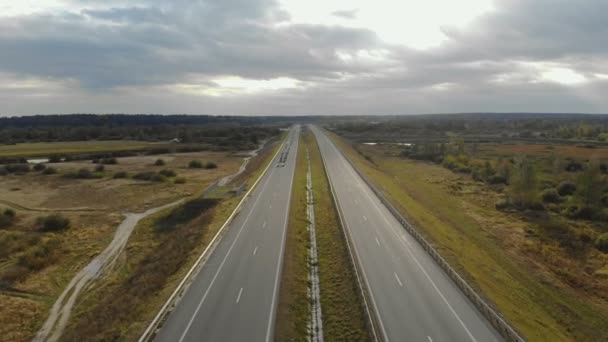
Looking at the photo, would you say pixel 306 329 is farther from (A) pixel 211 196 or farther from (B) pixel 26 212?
(B) pixel 26 212

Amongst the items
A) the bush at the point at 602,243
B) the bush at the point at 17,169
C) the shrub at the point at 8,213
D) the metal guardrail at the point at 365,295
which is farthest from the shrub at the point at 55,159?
the bush at the point at 602,243

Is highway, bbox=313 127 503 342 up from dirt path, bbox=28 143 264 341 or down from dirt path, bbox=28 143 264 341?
up

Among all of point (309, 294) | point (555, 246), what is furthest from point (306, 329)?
point (555, 246)

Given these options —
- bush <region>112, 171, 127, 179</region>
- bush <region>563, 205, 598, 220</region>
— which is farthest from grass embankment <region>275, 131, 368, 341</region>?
bush <region>112, 171, 127, 179</region>

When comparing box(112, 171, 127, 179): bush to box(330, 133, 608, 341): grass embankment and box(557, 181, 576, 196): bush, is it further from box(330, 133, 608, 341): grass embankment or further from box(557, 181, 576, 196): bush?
box(557, 181, 576, 196): bush

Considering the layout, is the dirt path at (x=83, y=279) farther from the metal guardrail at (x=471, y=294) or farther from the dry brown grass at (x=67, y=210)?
the metal guardrail at (x=471, y=294)

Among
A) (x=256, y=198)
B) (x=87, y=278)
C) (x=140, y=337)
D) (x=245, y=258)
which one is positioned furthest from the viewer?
(x=256, y=198)
